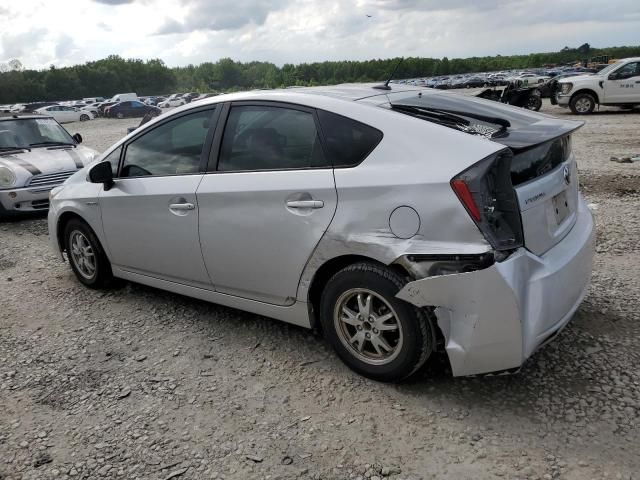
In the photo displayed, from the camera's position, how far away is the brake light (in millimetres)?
2582

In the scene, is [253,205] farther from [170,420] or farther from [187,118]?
[170,420]

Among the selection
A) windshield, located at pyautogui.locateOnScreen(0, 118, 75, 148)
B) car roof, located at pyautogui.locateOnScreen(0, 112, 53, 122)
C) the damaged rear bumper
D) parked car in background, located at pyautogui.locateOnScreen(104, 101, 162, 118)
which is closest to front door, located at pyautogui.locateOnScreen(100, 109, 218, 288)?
the damaged rear bumper

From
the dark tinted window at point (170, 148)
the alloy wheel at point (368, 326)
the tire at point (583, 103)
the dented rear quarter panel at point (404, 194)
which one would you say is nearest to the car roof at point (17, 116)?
the dark tinted window at point (170, 148)

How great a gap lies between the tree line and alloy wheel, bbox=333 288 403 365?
227 ft

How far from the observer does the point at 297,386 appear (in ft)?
10.6

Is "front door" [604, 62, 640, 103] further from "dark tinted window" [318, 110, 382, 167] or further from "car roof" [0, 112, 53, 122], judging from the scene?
"dark tinted window" [318, 110, 382, 167]

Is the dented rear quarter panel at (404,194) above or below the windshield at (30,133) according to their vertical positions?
below

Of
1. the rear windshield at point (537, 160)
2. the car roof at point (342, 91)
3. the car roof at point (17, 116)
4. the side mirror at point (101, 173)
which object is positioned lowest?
the rear windshield at point (537, 160)

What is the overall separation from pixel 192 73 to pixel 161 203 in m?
140

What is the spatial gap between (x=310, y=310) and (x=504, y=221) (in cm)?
125

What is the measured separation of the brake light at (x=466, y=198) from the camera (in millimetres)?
2582

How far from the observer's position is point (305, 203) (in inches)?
122

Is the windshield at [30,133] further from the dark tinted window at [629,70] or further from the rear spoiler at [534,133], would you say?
the dark tinted window at [629,70]

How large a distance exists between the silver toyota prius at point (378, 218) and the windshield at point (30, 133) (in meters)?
6.02
